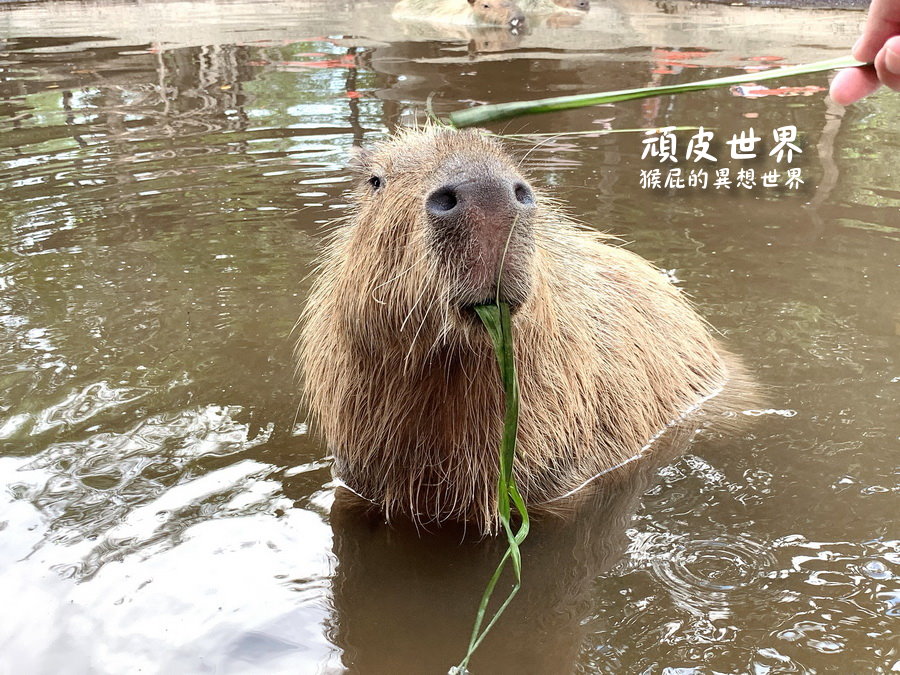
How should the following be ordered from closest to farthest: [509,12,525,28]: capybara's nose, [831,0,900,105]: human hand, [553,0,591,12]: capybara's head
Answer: [831,0,900,105]: human hand, [509,12,525,28]: capybara's nose, [553,0,591,12]: capybara's head

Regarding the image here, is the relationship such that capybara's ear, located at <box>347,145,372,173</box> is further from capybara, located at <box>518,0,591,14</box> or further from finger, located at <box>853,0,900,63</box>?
capybara, located at <box>518,0,591,14</box>

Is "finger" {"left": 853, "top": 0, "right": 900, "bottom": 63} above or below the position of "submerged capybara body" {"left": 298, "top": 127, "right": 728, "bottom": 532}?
above

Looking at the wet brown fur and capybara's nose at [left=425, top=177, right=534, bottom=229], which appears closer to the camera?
capybara's nose at [left=425, top=177, right=534, bottom=229]

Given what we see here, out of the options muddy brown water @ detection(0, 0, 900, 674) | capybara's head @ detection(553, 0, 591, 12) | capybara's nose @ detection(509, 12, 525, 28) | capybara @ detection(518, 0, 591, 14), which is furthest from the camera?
capybara's head @ detection(553, 0, 591, 12)

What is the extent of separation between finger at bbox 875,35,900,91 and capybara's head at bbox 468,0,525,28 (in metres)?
10.3

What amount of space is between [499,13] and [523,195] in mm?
10392

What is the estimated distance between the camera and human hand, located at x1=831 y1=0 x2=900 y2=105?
5.73 feet

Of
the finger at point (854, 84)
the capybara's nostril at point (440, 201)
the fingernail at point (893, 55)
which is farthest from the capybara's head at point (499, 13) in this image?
the fingernail at point (893, 55)

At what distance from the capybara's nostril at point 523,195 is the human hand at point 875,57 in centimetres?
67

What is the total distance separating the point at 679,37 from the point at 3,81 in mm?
7143

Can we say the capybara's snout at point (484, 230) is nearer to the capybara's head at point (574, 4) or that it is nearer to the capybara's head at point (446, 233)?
the capybara's head at point (446, 233)

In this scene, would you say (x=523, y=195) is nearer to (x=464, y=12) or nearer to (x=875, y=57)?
(x=875, y=57)

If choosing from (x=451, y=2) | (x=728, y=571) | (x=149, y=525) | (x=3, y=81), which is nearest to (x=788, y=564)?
(x=728, y=571)

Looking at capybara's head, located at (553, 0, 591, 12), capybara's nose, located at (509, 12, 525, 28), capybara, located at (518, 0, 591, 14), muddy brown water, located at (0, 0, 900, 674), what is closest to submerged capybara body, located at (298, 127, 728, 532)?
muddy brown water, located at (0, 0, 900, 674)
